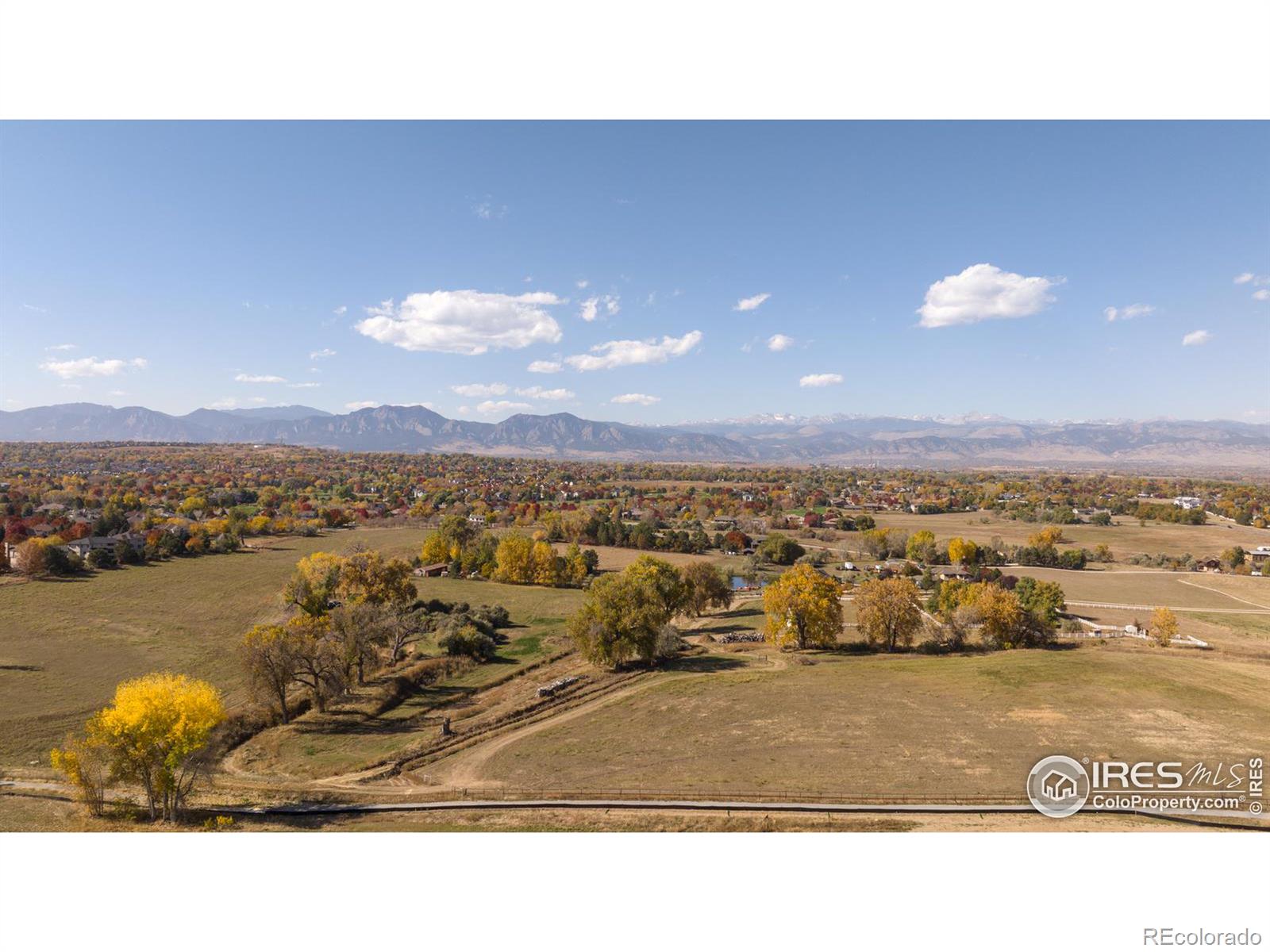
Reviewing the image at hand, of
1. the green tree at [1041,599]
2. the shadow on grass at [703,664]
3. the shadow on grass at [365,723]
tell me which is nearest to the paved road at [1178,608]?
the green tree at [1041,599]

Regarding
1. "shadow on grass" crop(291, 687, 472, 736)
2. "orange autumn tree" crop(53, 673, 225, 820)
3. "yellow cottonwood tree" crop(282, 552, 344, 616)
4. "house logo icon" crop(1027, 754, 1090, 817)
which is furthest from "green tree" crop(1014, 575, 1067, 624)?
"yellow cottonwood tree" crop(282, 552, 344, 616)

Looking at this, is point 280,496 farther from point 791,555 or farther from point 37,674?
point 791,555

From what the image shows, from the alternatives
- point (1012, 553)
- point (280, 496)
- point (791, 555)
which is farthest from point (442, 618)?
point (280, 496)

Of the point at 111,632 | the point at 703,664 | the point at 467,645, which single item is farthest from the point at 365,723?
the point at 111,632

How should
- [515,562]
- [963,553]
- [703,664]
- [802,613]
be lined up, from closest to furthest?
[703,664], [802,613], [515,562], [963,553]

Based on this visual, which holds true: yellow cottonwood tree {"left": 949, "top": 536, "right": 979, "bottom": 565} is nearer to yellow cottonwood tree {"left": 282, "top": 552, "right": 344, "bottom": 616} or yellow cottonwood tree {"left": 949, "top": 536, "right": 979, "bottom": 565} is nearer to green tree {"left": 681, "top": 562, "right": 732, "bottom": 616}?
green tree {"left": 681, "top": 562, "right": 732, "bottom": 616}

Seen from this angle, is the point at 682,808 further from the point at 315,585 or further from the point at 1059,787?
the point at 315,585
